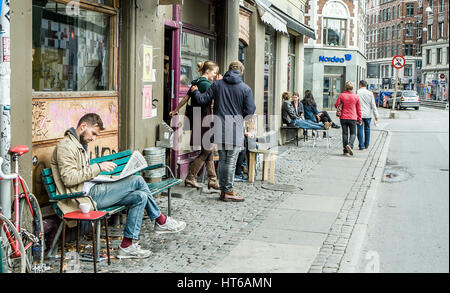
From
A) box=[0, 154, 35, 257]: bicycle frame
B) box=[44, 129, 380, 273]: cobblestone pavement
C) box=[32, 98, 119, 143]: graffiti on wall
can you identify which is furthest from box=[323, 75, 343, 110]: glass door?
box=[0, 154, 35, 257]: bicycle frame

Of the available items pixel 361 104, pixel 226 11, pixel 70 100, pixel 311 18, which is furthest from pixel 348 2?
pixel 70 100

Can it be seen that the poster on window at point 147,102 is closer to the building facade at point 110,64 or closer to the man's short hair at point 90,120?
the building facade at point 110,64

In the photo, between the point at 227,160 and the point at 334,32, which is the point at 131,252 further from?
the point at 334,32

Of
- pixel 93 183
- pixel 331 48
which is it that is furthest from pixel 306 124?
pixel 331 48

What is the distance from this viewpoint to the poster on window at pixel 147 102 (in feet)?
26.9

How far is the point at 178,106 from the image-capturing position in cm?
905

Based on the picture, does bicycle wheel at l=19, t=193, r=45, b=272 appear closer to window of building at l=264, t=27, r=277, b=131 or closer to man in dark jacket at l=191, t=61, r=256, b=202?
man in dark jacket at l=191, t=61, r=256, b=202

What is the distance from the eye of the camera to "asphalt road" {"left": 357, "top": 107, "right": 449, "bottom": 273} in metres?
3.06

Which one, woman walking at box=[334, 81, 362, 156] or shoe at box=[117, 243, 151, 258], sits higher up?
woman walking at box=[334, 81, 362, 156]

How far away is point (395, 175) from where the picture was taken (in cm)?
1170

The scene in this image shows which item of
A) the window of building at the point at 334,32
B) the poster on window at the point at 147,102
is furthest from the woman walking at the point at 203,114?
the window of building at the point at 334,32

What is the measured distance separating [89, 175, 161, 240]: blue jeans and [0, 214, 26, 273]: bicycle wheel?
1066mm

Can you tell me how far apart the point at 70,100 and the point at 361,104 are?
10.8m
